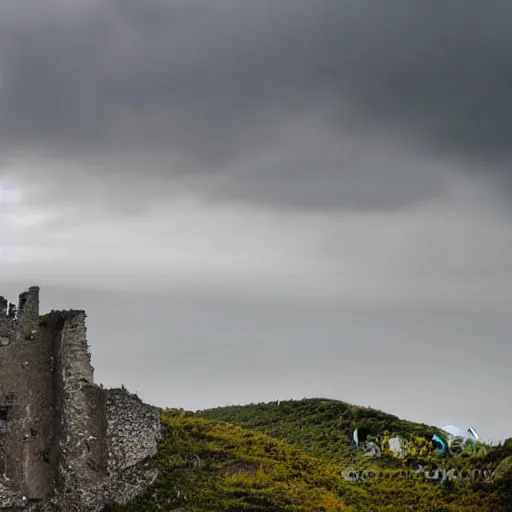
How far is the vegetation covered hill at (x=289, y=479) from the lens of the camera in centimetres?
2747

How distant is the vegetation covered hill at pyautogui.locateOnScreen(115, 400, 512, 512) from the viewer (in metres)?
27.5

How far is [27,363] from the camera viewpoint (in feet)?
96.2

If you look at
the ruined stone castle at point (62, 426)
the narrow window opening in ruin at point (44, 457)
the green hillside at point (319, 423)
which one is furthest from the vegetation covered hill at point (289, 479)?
the narrow window opening in ruin at point (44, 457)

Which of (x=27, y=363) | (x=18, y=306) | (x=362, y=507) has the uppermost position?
(x=18, y=306)

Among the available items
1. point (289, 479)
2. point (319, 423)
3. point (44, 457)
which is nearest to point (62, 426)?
point (44, 457)

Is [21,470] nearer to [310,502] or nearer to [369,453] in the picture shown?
[310,502]

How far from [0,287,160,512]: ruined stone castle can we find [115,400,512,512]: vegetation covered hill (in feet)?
3.99

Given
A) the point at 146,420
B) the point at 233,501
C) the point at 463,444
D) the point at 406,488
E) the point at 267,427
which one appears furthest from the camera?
the point at 267,427

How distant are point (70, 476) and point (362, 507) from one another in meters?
11.3

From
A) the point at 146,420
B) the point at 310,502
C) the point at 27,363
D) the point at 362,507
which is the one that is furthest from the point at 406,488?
the point at 27,363

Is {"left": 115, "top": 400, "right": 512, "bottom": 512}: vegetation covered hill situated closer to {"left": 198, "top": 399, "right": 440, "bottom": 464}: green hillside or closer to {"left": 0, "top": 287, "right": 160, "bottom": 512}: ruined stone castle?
{"left": 198, "top": 399, "right": 440, "bottom": 464}: green hillside

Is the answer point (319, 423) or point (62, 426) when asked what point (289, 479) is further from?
point (319, 423)

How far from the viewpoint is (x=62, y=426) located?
92.5 feet

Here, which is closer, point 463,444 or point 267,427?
point 463,444
